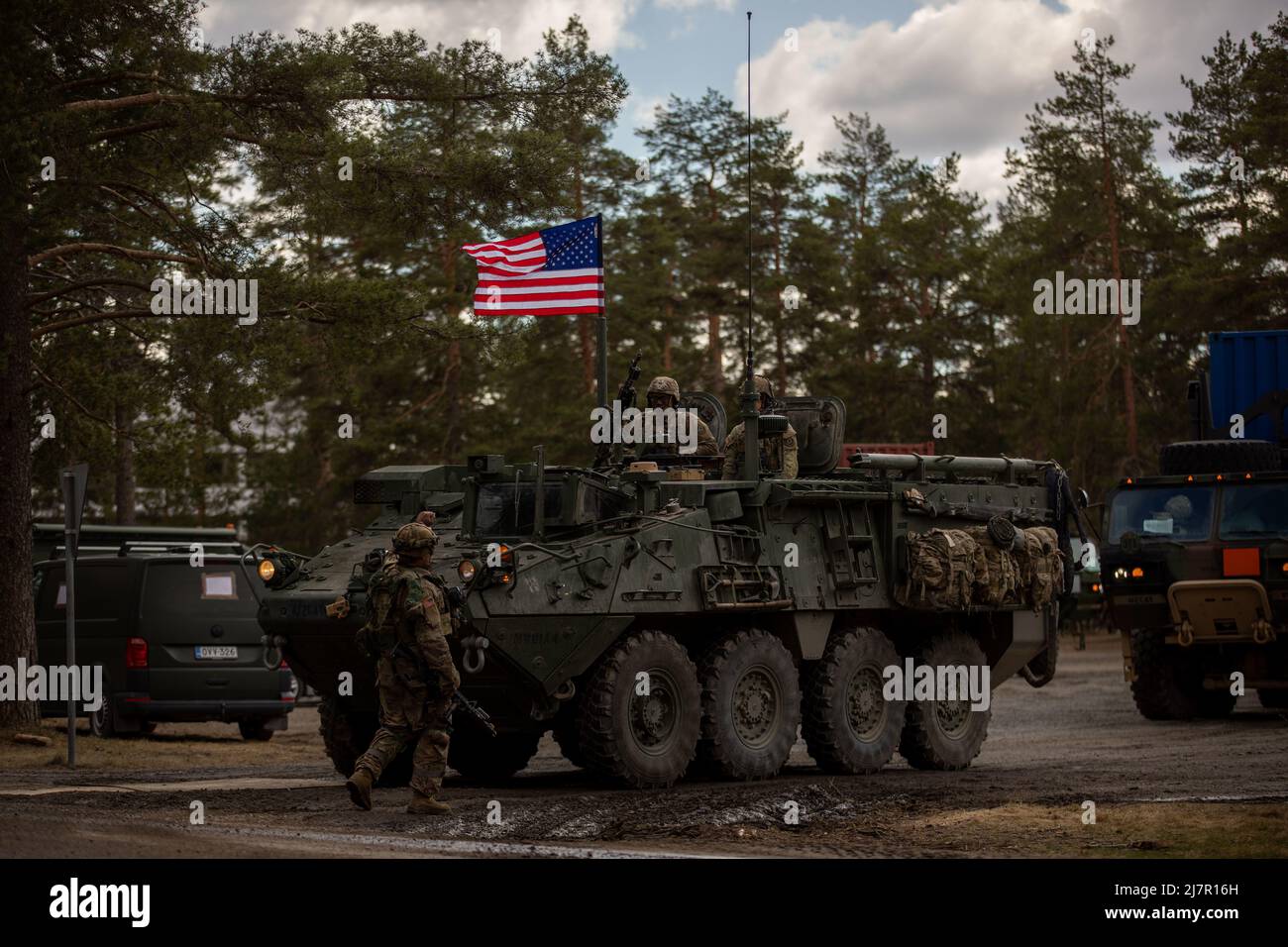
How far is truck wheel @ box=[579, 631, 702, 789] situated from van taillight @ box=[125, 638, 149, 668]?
25.7 ft

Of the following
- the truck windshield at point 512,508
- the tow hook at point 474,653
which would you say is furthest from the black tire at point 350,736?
the tow hook at point 474,653

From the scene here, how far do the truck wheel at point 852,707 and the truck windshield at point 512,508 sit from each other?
2.76 metres

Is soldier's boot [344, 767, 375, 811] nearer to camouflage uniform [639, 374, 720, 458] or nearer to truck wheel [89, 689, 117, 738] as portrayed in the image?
camouflage uniform [639, 374, 720, 458]

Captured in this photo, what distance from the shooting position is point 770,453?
49.9ft

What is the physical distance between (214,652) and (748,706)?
7633 millimetres

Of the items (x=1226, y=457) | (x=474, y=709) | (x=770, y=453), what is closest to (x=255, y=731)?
(x=770, y=453)

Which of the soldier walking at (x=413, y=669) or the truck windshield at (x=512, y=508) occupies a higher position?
the truck windshield at (x=512, y=508)

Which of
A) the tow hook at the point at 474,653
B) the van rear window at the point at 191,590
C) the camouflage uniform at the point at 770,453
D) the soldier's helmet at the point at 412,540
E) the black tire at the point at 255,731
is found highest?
the camouflage uniform at the point at 770,453

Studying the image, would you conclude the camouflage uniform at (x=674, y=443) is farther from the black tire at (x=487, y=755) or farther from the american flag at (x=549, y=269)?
the american flag at (x=549, y=269)

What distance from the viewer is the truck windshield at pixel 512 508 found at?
13.4 m

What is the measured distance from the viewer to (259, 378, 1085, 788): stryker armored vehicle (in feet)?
41.6
